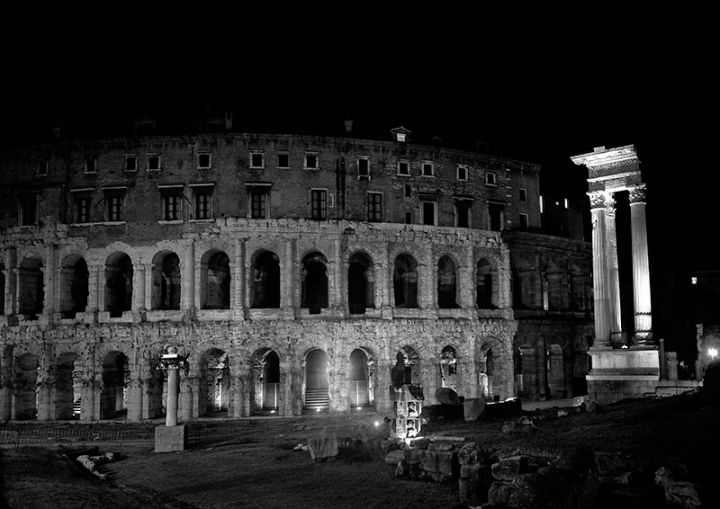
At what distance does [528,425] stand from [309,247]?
17881mm

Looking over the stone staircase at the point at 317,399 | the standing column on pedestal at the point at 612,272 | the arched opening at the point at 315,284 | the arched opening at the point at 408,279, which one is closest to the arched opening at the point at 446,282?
the arched opening at the point at 408,279

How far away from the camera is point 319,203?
3762cm

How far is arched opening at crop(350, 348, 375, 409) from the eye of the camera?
39.5m

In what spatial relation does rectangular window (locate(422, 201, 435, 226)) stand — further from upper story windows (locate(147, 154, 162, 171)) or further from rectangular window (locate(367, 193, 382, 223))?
upper story windows (locate(147, 154, 162, 171))

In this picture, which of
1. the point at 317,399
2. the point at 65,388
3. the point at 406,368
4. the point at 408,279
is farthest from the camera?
the point at 406,368

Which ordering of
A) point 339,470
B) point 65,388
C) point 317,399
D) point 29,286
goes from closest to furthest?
1. point 339,470
2. point 65,388
3. point 29,286
4. point 317,399

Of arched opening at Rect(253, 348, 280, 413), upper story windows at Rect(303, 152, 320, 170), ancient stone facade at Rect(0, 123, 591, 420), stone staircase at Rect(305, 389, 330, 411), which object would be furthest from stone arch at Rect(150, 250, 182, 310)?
stone staircase at Rect(305, 389, 330, 411)

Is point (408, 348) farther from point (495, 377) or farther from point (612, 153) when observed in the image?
point (612, 153)

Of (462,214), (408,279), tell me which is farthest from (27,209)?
(462,214)

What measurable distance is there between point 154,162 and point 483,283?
21.0 m

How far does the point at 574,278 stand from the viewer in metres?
46.8

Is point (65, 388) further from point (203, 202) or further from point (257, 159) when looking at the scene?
point (257, 159)

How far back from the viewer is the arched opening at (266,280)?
128ft

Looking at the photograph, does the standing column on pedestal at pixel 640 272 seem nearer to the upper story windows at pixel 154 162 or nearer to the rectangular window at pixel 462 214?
the rectangular window at pixel 462 214
